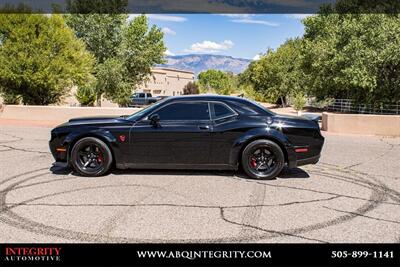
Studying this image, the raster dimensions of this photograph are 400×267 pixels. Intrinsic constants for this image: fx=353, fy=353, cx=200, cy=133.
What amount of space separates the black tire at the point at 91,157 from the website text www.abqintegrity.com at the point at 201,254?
3.05 meters

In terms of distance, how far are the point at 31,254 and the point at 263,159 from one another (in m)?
4.02

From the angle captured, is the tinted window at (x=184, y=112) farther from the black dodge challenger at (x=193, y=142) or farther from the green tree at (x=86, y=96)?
the green tree at (x=86, y=96)

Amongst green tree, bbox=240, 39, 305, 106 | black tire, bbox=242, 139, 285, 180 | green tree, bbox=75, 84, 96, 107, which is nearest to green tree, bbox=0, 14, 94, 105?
green tree, bbox=75, 84, 96, 107

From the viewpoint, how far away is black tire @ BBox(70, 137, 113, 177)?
6.20 metres

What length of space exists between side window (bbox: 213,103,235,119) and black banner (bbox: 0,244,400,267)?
3.09 metres

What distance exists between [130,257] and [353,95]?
2180 cm

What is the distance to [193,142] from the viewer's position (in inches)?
242

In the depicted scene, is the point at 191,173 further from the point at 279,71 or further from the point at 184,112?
the point at 279,71

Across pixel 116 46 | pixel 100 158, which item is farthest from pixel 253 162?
pixel 116 46

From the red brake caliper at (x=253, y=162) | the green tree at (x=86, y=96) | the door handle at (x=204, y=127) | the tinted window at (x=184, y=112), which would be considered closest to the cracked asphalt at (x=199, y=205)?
the red brake caliper at (x=253, y=162)

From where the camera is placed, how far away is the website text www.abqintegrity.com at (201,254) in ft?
11.0

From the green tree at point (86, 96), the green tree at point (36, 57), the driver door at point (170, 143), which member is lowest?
the driver door at point (170, 143)

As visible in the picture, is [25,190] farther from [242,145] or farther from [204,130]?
[242,145]

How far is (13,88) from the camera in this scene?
62.5 feet
